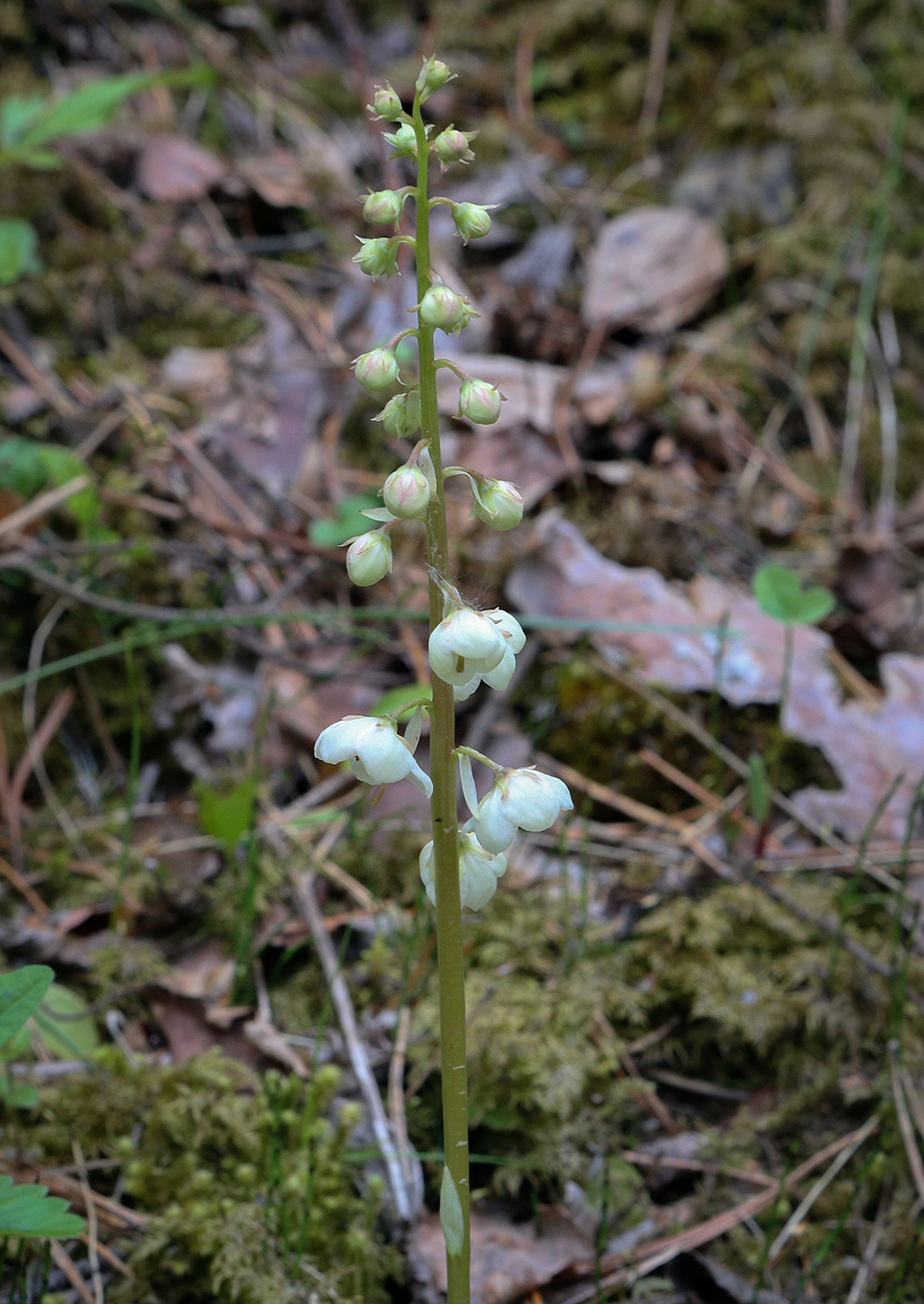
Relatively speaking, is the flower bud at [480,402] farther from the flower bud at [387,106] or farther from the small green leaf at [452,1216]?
the small green leaf at [452,1216]

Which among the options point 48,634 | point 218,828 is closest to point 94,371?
point 48,634

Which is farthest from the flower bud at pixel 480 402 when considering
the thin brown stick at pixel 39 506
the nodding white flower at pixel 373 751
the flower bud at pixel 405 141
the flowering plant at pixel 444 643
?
the thin brown stick at pixel 39 506

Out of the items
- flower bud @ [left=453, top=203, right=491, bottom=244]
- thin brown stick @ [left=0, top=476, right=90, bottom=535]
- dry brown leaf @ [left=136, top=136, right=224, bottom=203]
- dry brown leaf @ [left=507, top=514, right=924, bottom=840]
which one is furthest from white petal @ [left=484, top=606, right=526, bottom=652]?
dry brown leaf @ [left=136, top=136, right=224, bottom=203]

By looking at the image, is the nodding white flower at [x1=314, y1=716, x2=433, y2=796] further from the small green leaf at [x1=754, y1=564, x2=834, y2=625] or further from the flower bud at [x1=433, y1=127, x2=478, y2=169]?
the small green leaf at [x1=754, y1=564, x2=834, y2=625]

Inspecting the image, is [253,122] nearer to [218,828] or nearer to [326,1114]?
[218,828]

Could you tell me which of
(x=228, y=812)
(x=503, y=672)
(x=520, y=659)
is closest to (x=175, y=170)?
(x=520, y=659)
